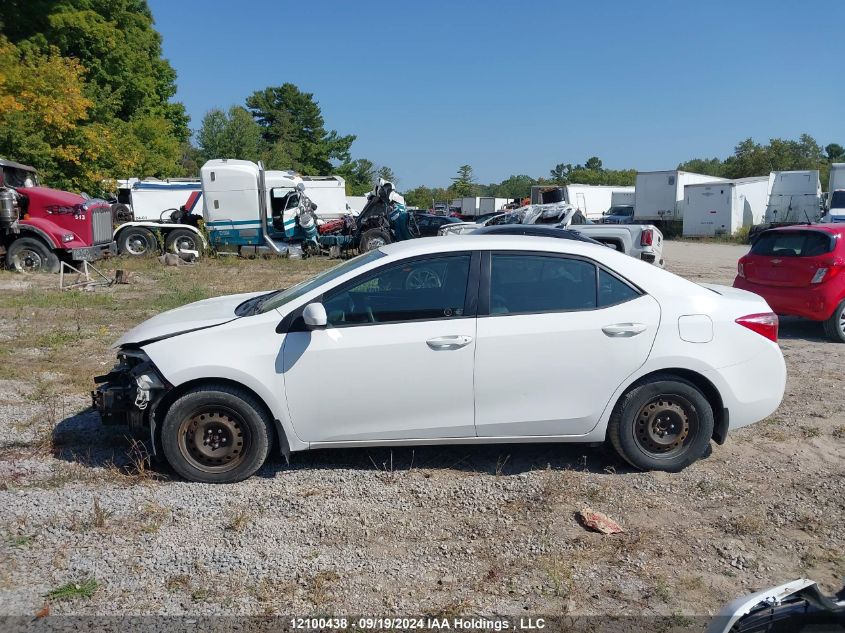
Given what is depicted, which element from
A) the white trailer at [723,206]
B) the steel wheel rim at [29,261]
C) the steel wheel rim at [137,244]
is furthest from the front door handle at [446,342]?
the white trailer at [723,206]

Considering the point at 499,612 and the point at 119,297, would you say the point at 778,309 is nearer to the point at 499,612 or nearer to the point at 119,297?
the point at 499,612

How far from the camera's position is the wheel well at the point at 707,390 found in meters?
4.92

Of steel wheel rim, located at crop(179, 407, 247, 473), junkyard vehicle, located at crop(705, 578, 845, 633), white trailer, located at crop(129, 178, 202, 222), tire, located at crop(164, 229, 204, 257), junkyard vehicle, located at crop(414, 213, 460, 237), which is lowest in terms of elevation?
steel wheel rim, located at crop(179, 407, 247, 473)

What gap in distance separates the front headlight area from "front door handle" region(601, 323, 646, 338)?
2967mm

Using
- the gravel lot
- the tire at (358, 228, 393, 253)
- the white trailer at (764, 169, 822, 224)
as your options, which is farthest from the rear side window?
the white trailer at (764, 169, 822, 224)

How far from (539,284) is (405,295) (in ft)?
3.09

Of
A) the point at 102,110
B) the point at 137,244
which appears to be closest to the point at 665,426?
the point at 137,244

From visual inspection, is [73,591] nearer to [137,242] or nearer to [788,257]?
[788,257]

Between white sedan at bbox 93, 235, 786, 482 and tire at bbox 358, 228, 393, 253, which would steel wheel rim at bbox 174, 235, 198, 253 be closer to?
tire at bbox 358, 228, 393, 253

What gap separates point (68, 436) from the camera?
5738 mm

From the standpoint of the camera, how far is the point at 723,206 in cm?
3544

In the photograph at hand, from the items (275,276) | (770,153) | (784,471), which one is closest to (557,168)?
(770,153)

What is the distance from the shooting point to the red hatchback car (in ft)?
30.8

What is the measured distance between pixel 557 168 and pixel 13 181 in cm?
10812
